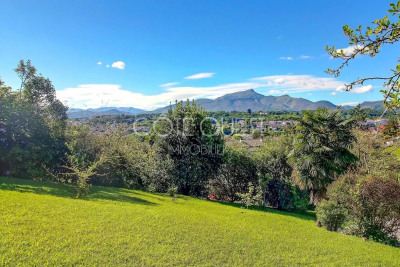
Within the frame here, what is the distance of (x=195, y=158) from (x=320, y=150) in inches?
290

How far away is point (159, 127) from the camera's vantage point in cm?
1364

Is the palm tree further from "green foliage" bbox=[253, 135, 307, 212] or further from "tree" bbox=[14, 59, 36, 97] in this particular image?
"tree" bbox=[14, 59, 36, 97]

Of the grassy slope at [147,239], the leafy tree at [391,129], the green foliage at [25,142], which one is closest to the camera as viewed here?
the leafy tree at [391,129]

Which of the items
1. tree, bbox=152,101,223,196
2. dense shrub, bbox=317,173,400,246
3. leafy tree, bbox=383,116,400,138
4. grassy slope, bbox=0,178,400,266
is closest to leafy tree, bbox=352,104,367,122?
dense shrub, bbox=317,173,400,246

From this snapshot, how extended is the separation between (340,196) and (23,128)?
49.0 ft

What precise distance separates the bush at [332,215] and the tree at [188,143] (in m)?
6.37

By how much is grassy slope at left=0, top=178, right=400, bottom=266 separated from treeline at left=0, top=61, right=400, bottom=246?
245 centimetres

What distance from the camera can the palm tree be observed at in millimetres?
13109

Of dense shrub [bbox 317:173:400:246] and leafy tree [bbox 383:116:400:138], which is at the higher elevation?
leafy tree [bbox 383:116:400:138]

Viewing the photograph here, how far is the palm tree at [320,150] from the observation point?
1311cm

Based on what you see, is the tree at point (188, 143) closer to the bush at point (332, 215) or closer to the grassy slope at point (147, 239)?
the grassy slope at point (147, 239)

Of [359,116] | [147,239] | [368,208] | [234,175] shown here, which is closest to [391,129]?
[147,239]

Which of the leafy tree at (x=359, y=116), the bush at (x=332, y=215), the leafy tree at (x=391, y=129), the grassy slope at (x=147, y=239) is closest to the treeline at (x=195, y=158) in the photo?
the bush at (x=332, y=215)

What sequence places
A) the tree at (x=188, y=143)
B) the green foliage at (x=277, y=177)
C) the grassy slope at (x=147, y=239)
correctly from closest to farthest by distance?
the grassy slope at (x=147, y=239)
the tree at (x=188, y=143)
the green foliage at (x=277, y=177)
